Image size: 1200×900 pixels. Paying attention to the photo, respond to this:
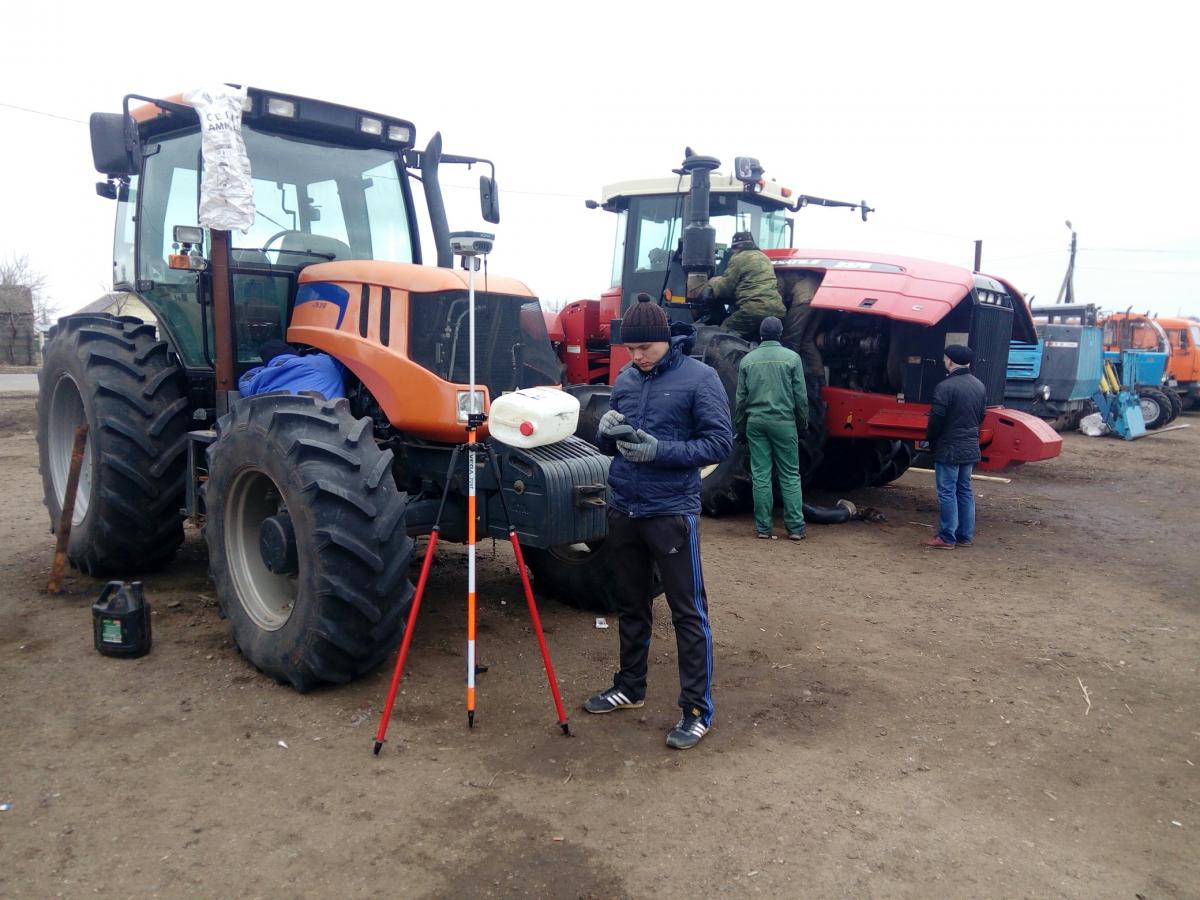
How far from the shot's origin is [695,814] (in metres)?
3.34

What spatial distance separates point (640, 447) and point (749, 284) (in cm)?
496

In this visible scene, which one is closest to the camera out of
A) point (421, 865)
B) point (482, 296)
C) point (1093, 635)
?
point (421, 865)

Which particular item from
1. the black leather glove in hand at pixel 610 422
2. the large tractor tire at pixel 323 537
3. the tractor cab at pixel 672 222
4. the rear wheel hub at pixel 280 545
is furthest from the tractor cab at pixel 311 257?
the tractor cab at pixel 672 222

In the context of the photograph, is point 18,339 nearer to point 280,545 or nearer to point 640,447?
point 280,545

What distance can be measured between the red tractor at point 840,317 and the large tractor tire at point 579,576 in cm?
172

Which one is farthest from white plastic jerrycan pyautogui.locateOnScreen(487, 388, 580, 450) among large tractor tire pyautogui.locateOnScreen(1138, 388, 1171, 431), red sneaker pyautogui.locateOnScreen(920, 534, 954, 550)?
large tractor tire pyautogui.locateOnScreen(1138, 388, 1171, 431)

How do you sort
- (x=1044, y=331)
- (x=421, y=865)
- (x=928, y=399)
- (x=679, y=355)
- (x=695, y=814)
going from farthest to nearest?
(x=1044, y=331) < (x=928, y=399) < (x=679, y=355) < (x=695, y=814) < (x=421, y=865)

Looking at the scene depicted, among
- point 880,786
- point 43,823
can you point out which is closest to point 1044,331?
point 880,786

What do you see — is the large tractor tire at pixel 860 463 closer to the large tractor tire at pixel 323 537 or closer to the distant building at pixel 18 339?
the large tractor tire at pixel 323 537

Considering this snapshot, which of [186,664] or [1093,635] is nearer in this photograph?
[186,664]

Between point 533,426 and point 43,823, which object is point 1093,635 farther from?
point 43,823

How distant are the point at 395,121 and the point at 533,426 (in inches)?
107

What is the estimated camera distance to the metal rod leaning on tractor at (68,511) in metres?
5.27

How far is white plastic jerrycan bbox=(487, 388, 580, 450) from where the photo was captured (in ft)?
13.6
